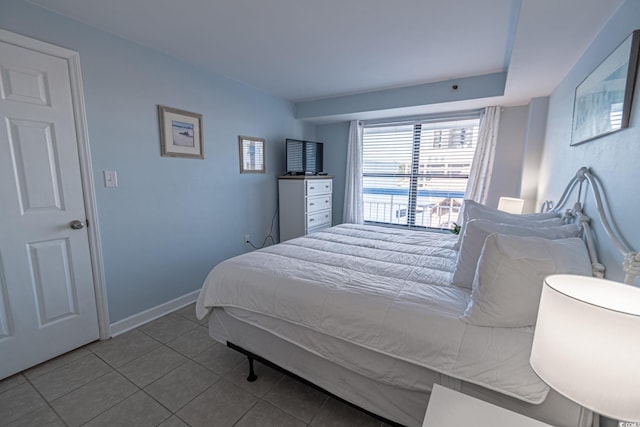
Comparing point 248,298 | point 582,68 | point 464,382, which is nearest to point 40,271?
point 248,298

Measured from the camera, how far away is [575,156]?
1870mm

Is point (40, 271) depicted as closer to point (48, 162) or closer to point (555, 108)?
point (48, 162)

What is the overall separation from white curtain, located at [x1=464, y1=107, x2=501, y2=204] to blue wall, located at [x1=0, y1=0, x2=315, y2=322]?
2942mm

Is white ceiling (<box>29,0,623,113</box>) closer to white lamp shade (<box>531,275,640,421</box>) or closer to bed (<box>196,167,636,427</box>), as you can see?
bed (<box>196,167,636,427</box>)

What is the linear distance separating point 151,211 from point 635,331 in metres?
2.98

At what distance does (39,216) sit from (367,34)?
2.78m

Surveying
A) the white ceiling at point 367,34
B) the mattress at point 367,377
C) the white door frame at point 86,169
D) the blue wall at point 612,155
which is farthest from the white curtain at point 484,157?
the white door frame at point 86,169

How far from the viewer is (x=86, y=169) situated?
2.08m

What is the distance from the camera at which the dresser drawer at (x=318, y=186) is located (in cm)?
387

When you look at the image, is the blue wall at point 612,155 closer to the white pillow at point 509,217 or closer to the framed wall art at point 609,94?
the framed wall art at point 609,94

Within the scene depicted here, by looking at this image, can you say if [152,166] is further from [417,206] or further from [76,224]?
[417,206]

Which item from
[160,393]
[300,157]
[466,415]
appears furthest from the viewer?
[300,157]

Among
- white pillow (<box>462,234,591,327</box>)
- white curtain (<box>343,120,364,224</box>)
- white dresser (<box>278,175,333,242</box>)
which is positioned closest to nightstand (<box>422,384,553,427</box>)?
white pillow (<box>462,234,591,327</box>)

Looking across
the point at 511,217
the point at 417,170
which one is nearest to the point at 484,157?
the point at 417,170
